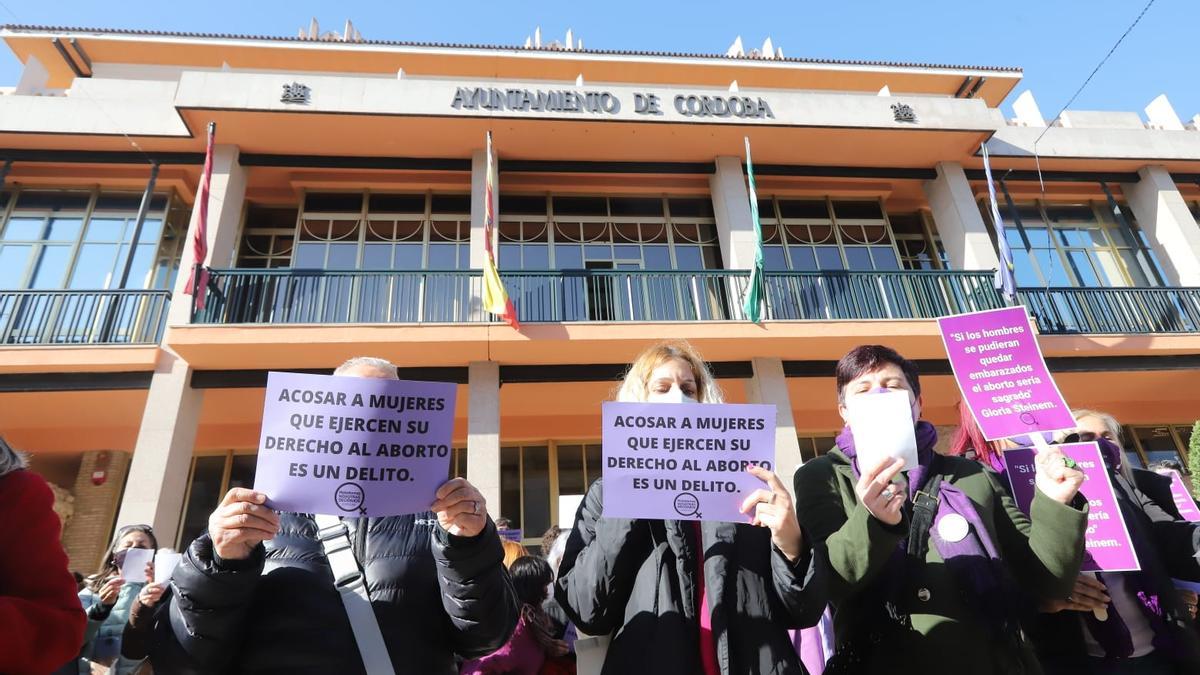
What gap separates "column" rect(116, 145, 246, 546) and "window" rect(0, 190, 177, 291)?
1367 millimetres

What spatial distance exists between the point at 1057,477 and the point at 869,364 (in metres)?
0.65

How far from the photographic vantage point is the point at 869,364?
7.70 feet

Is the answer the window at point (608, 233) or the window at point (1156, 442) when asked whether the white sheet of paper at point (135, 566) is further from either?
the window at point (1156, 442)

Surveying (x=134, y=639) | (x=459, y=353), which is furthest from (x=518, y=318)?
(x=134, y=639)

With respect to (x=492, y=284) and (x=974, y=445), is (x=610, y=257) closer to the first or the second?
(x=492, y=284)

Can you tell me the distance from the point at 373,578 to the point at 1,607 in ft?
2.75

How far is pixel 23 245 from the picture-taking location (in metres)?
10.5

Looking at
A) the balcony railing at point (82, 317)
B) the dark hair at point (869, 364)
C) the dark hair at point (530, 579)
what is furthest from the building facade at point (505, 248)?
the dark hair at point (869, 364)

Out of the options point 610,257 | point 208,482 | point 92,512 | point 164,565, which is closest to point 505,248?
point 610,257

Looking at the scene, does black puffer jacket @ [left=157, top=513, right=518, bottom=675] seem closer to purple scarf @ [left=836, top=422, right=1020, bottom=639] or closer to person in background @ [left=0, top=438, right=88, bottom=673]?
person in background @ [left=0, top=438, right=88, bottom=673]

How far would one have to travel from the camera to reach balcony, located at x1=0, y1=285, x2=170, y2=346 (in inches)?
360

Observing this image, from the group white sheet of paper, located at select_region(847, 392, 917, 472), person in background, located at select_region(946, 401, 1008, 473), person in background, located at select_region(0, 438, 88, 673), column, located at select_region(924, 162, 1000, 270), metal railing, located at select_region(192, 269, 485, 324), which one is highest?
column, located at select_region(924, 162, 1000, 270)

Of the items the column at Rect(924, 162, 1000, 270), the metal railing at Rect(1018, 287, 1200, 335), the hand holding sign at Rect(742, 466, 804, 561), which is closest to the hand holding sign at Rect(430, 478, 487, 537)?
the hand holding sign at Rect(742, 466, 804, 561)

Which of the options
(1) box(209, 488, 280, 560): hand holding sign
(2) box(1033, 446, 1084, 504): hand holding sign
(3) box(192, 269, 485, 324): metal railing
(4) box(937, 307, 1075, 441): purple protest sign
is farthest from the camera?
(3) box(192, 269, 485, 324): metal railing
